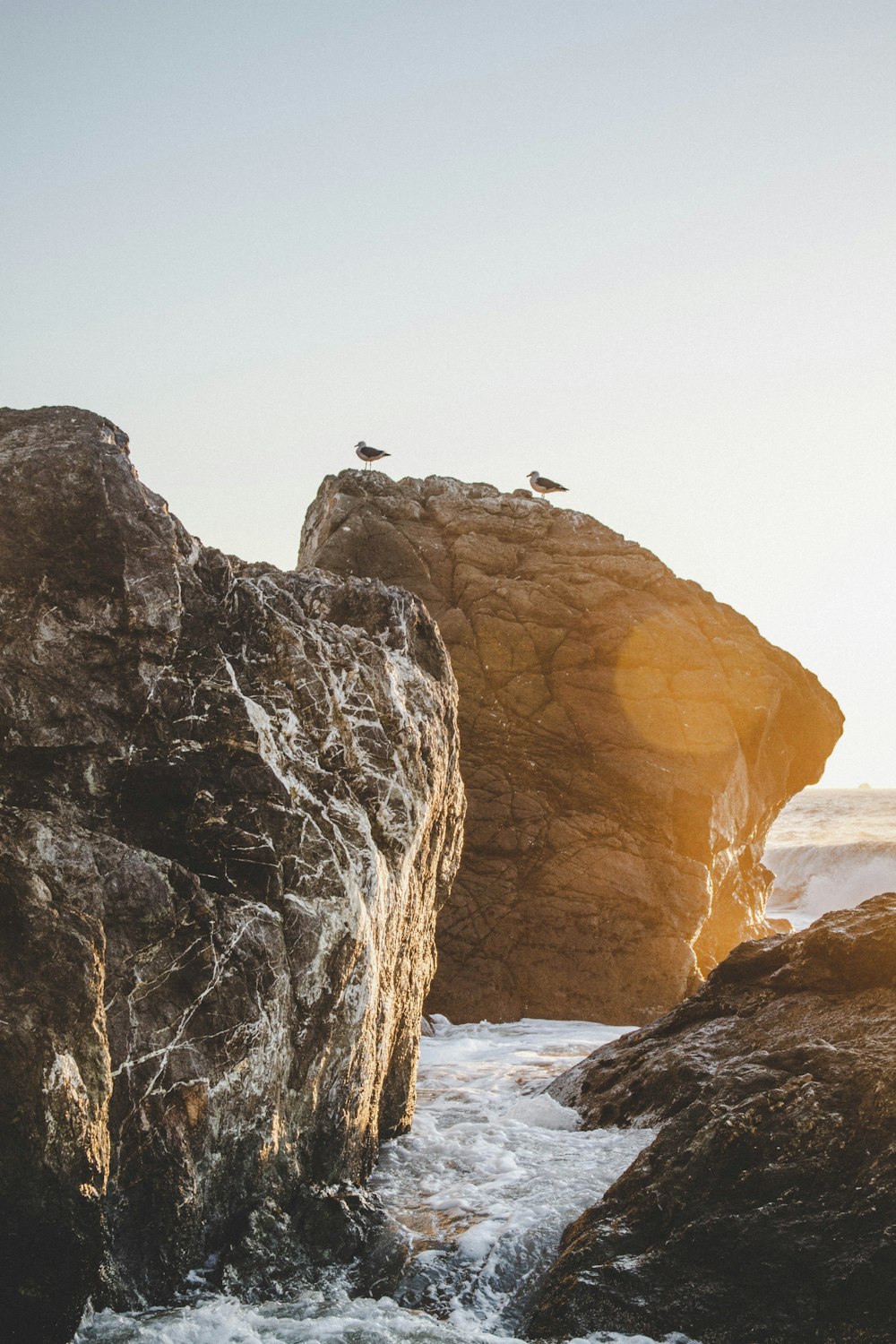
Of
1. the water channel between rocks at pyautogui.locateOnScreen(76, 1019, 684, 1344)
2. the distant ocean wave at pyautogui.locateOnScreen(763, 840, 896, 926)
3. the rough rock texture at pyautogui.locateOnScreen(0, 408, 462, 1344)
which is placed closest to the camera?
the rough rock texture at pyautogui.locateOnScreen(0, 408, 462, 1344)

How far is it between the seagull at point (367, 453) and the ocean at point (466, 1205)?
12.7 m

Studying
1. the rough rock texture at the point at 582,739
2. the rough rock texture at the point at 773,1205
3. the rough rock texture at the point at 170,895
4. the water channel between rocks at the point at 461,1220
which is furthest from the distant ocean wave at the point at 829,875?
the rough rock texture at the point at 170,895

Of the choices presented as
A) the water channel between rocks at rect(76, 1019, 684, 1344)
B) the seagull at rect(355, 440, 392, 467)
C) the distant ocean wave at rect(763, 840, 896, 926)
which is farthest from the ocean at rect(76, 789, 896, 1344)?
the distant ocean wave at rect(763, 840, 896, 926)

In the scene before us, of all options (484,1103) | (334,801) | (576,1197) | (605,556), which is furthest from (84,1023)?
(605,556)

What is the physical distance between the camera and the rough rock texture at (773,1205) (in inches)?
281

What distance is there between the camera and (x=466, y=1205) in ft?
31.3

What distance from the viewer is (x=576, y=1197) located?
31.3 feet

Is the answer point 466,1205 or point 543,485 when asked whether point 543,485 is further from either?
point 466,1205

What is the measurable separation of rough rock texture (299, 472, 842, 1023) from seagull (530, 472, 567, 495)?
0.67 metres

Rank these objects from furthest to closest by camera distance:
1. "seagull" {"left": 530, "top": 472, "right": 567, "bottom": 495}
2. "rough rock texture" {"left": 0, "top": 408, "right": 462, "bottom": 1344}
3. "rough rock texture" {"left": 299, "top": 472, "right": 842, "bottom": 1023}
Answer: "seagull" {"left": 530, "top": 472, "right": 567, "bottom": 495} → "rough rock texture" {"left": 299, "top": 472, "right": 842, "bottom": 1023} → "rough rock texture" {"left": 0, "top": 408, "right": 462, "bottom": 1344}

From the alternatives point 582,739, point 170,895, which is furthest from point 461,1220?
point 582,739

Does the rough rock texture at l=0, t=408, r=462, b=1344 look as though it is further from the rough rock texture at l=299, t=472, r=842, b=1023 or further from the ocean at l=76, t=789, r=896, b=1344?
the rough rock texture at l=299, t=472, r=842, b=1023

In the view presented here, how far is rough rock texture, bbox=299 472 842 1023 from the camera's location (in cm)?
1989

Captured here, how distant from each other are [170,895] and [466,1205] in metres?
3.94
